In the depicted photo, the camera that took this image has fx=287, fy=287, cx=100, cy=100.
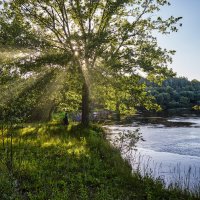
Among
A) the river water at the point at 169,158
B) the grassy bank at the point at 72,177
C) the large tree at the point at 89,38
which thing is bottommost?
the river water at the point at 169,158

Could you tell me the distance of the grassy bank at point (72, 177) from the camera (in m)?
8.14

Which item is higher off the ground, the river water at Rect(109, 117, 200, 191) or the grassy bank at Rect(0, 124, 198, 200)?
the grassy bank at Rect(0, 124, 198, 200)

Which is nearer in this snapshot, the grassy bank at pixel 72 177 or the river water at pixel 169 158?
the grassy bank at pixel 72 177

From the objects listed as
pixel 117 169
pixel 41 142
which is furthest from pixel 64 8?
pixel 117 169

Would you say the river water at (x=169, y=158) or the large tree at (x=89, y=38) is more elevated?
the large tree at (x=89, y=38)

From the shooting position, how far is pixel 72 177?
10164 mm

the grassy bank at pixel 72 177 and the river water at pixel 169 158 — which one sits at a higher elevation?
the grassy bank at pixel 72 177

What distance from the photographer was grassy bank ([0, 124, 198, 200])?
8141mm

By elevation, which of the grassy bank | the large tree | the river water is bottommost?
the river water

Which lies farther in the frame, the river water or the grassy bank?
the river water

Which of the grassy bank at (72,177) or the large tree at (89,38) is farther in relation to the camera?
the large tree at (89,38)

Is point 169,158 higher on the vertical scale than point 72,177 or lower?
lower

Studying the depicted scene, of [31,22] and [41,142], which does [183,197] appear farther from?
[31,22]

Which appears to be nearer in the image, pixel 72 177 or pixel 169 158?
pixel 72 177
